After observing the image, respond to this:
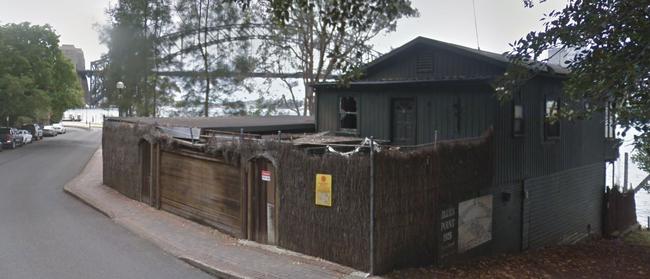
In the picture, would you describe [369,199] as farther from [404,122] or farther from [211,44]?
[211,44]

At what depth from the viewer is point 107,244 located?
12789 millimetres

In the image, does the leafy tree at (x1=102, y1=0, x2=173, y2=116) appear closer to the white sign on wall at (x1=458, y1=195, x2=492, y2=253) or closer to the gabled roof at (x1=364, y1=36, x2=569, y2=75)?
the gabled roof at (x1=364, y1=36, x2=569, y2=75)

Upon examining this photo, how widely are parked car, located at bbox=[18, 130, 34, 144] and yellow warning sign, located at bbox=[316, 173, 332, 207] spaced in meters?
48.5

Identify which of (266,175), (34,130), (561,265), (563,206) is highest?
(34,130)

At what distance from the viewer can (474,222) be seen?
13.7 meters

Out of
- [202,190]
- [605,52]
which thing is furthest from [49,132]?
[605,52]

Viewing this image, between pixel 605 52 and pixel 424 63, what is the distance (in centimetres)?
720

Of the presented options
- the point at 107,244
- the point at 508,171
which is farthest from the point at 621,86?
the point at 107,244

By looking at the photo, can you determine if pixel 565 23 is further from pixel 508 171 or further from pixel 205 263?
pixel 205 263

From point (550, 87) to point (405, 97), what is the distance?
496 cm

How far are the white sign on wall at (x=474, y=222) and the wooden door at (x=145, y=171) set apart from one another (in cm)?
1015

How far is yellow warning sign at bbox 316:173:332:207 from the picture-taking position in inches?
430

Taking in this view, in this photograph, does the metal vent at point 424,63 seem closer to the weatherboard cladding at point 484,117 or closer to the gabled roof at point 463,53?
the weatherboard cladding at point 484,117

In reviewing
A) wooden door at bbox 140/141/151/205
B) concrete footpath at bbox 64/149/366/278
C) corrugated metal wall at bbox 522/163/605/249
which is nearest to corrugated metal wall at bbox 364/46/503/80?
corrugated metal wall at bbox 522/163/605/249
